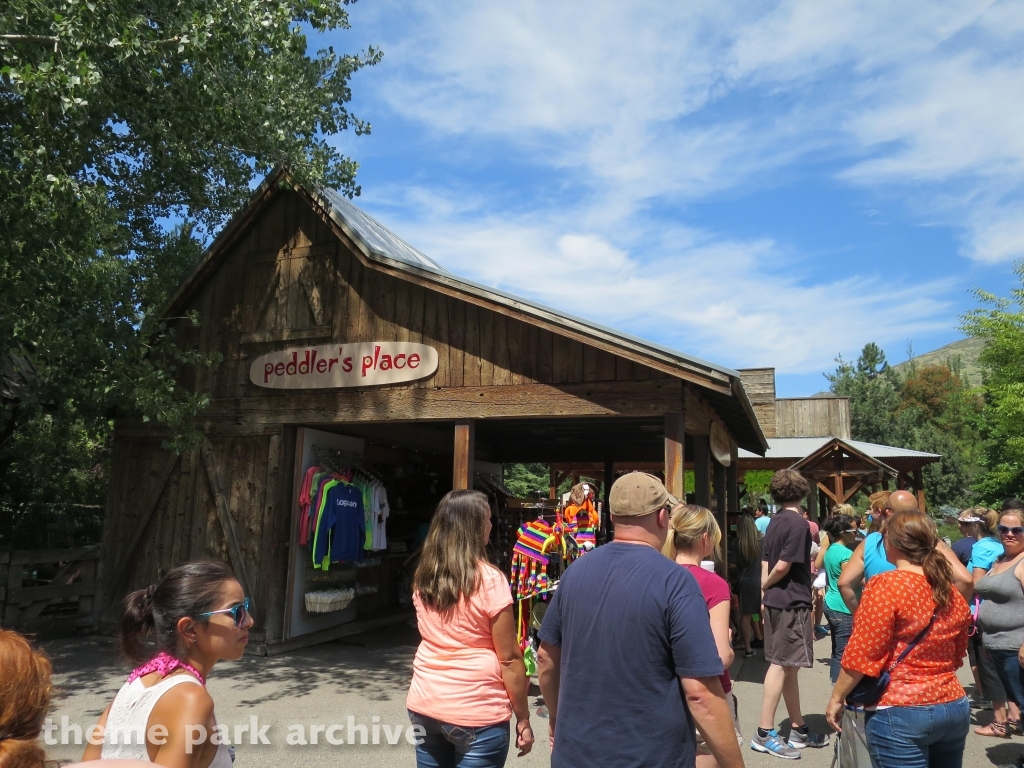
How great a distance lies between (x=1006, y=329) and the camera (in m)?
21.3

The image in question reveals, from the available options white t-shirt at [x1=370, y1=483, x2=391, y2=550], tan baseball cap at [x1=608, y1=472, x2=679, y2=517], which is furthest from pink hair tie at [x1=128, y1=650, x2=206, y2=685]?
white t-shirt at [x1=370, y1=483, x2=391, y2=550]

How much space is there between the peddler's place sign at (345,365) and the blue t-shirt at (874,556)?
4.75 metres

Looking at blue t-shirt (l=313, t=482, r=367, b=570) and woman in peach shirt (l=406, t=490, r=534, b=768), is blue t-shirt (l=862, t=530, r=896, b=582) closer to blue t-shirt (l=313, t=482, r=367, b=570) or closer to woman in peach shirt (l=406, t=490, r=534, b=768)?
woman in peach shirt (l=406, t=490, r=534, b=768)

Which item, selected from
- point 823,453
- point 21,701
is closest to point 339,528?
point 21,701

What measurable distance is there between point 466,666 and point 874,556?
9.56 feet

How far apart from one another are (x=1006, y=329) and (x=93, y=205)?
22566 millimetres

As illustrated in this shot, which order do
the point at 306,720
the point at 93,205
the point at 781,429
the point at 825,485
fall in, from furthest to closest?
1. the point at 781,429
2. the point at 825,485
3. the point at 93,205
4. the point at 306,720

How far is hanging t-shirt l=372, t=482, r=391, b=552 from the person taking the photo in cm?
967

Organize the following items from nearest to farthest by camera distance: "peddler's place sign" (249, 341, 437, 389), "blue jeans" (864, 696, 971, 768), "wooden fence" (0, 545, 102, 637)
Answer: "blue jeans" (864, 696, 971, 768), "peddler's place sign" (249, 341, 437, 389), "wooden fence" (0, 545, 102, 637)

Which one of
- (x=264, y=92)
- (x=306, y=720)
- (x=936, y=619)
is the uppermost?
(x=264, y=92)

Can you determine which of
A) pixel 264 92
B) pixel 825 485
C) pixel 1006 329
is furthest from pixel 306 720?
pixel 1006 329

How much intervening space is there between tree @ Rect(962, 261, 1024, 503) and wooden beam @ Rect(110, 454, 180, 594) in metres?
19.3

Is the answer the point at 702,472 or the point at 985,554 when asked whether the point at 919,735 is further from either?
the point at 702,472

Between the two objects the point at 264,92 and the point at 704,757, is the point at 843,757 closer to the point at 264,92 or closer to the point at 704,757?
the point at 704,757
